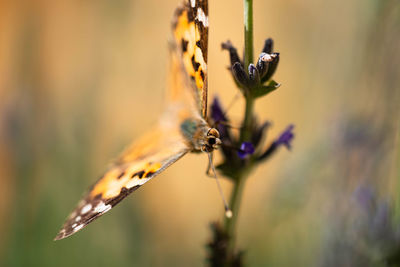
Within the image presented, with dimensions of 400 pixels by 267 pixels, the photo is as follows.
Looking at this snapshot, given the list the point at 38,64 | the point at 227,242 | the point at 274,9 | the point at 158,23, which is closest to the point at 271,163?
the point at 274,9

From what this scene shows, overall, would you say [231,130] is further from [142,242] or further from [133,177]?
[142,242]

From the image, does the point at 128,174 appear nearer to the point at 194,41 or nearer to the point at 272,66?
the point at 194,41

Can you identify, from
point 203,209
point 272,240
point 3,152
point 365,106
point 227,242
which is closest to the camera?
point 227,242

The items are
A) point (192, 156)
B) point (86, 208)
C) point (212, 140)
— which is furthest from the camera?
point (192, 156)

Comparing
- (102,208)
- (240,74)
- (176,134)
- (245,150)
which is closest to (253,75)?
(240,74)

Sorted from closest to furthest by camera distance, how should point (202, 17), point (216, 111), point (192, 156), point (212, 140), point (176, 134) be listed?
point (202, 17) → point (212, 140) → point (216, 111) → point (176, 134) → point (192, 156)

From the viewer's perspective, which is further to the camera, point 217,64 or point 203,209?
point 217,64

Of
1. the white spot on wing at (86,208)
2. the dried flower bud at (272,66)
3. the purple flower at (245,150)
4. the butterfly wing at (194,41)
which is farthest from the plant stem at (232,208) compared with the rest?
the white spot on wing at (86,208)

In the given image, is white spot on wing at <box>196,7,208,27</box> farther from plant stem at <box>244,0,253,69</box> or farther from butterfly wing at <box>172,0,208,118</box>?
plant stem at <box>244,0,253,69</box>
